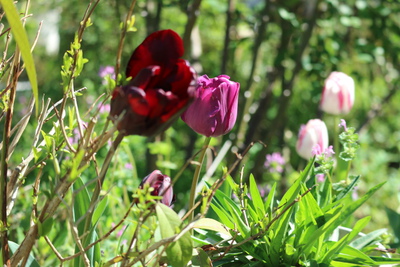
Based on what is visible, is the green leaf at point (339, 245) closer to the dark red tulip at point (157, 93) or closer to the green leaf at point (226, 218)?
the green leaf at point (226, 218)

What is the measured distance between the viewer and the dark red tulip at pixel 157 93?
1.81 ft

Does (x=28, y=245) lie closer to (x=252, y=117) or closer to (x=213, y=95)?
(x=213, y=95)

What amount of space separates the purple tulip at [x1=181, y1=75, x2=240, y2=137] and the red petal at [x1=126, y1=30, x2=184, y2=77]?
0.59 ft

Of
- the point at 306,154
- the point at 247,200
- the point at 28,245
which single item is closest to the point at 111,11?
the point at 306,154

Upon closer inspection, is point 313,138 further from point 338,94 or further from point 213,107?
point 213,107

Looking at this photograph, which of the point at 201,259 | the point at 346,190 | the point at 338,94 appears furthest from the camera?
the point at 338,94

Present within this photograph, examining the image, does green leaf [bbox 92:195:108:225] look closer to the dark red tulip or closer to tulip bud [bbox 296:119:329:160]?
the dark red tulip

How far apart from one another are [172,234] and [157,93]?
0.53 feet

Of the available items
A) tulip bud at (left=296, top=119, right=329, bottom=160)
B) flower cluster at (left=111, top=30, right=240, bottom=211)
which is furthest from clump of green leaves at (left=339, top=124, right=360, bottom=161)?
flower cluster at (left=111, top=30, right=240, bottom=211)

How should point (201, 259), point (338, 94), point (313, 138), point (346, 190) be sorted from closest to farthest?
point (201, 259)
point (346, 190)
point (313, 138)
point (338, 94)

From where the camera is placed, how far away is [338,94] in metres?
1.35

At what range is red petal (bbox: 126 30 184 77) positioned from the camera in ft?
1.99

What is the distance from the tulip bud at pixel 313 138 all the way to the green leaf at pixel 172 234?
0.57 m

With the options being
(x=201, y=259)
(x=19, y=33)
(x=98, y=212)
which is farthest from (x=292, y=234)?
(x=19, y=33)
